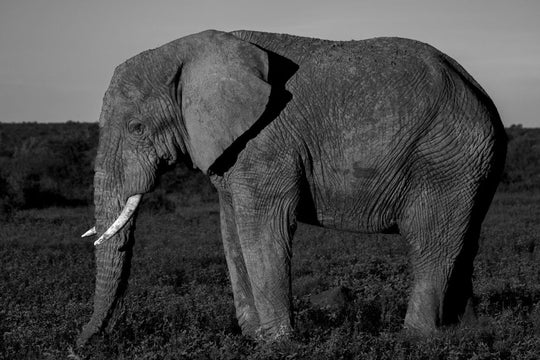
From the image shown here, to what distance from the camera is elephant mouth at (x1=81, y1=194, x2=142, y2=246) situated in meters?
7.33

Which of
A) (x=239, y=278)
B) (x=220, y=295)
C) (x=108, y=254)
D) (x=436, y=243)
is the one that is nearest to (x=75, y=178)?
(x=220, y=295)

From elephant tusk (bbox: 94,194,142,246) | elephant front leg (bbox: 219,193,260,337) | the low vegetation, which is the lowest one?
the low vegetation

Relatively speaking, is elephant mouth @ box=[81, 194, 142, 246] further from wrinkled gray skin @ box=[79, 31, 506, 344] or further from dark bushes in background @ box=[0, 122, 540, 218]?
dark bushes in background @ box=[0, 122, 540, 218]

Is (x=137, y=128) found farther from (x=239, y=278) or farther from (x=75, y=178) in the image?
(x=75, y=178)

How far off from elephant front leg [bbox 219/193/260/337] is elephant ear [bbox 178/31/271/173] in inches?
34.1

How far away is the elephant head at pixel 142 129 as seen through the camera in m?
7.26

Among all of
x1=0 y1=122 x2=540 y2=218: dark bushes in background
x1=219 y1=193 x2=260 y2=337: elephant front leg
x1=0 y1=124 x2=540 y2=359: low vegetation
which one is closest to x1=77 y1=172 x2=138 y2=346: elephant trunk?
x1=0 y1=124 x2=540 y2=359: low vegetation

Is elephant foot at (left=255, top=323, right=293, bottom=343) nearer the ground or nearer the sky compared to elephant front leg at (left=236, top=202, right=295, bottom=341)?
nearer the ground

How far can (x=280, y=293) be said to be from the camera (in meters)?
7.18

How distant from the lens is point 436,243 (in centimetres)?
743

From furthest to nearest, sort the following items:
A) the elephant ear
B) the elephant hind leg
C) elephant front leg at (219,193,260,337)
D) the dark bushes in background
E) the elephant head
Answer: the dark bushes in background → elephant front leg at (219,193,260,337) → the elephant hind leg → the elephant head → the elephant ear

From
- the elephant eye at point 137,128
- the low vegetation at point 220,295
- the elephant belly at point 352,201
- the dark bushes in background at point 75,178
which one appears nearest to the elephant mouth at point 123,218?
the elephant eye at point 137,128

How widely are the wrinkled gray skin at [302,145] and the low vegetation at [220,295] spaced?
39 cm

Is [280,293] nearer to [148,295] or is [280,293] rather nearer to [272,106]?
[272,106]
